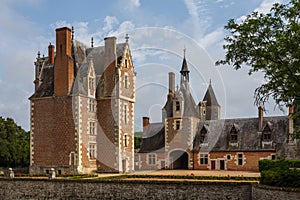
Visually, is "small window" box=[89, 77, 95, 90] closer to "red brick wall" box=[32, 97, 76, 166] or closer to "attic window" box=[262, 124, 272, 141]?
"red brick wall" box=[32, 97, 76, 166]

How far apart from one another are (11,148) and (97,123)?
12682mm

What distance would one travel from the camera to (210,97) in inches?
1794

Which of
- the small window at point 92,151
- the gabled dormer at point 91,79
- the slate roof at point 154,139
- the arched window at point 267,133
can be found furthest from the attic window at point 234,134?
the gabled dormer at point 91,79

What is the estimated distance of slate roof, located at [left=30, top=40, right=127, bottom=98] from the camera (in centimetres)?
3080

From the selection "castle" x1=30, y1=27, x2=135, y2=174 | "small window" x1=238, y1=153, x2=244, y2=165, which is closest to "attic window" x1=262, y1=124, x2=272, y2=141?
"small window" x1=238, y1=153, x2=244, y2=165

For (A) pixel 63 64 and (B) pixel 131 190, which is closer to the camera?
(B) pixel 131 190

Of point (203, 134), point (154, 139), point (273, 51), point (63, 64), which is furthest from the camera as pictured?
point (154, 139)

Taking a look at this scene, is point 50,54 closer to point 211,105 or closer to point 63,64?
point 63,64

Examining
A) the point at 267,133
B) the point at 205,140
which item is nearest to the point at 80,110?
the point at 205,140

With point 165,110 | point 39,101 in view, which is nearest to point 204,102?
point 165,110

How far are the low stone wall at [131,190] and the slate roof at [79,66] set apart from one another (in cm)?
913

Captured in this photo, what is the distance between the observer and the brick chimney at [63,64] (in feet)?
98.6

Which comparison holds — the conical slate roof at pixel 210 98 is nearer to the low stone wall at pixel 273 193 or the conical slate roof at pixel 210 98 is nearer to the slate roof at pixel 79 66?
the slate roof at pixel 79 66

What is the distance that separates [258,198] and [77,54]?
20.1m
